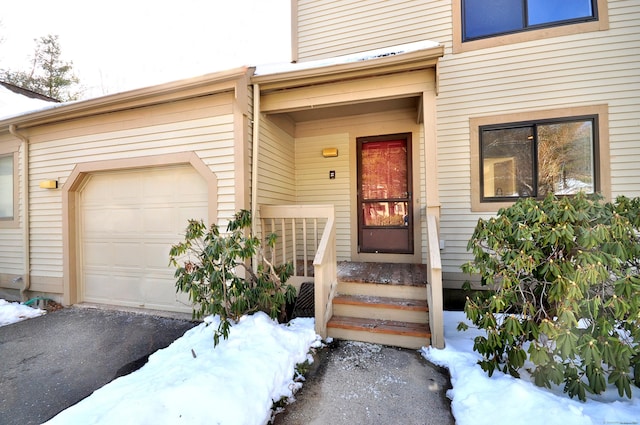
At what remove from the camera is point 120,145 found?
4.37 metres

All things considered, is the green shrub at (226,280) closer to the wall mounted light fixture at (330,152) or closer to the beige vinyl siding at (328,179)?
the beige vinyl siding at (328,179)

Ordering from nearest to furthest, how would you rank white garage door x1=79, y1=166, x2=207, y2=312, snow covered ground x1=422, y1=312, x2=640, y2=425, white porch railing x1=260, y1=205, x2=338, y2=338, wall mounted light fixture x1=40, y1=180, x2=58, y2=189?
snow covered ground x1=422, y1=312, x2=640, y2=425, white porch railing x1=260, y1=205, x2=338, y2=338, white garage door x1=79, y1=166, x2=207, y2=312, wall mounted light fixture x1=40, y1=180, x2=58, y2=189

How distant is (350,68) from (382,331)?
310 centimetres

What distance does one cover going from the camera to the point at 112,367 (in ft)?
9.61

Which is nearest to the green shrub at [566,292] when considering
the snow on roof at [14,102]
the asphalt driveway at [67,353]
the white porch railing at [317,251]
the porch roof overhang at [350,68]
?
the white porch railing at [317,251]

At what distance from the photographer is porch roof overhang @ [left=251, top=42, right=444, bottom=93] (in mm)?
3329

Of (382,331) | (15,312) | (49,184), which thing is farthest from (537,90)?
(15,312)

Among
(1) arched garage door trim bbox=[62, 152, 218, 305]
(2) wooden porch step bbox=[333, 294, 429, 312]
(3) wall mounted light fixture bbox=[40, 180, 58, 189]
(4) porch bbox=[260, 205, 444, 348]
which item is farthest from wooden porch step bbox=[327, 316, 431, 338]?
(3) wall mounted light fixture bbox=[40, 180, 58, 189]

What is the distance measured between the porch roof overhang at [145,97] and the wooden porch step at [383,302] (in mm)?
2894

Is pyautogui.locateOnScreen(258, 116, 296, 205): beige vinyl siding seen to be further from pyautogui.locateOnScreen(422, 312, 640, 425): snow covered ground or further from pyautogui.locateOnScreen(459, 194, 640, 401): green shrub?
pyautogui.locateOnScreen(422, 312, 640, 425): snow covered ground

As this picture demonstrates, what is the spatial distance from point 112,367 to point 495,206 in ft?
16.8

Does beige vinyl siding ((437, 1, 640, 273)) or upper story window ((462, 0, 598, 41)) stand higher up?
upper story window ((462, 0, 598, 41))

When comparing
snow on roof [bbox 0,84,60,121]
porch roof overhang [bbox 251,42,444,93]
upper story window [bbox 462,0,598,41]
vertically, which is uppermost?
upper story window [bbox 462,0,598,41]

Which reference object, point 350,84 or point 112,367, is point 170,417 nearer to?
point 112,367
